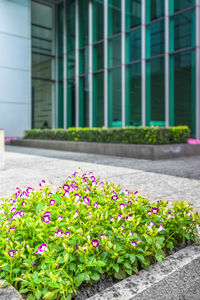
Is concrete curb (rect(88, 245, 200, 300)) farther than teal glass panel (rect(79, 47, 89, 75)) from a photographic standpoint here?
No

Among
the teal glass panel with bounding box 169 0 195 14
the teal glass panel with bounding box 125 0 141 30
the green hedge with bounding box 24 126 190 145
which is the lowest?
the green hedge with bounding box 24 126 190 145

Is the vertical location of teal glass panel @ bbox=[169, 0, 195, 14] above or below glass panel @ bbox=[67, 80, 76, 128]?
above

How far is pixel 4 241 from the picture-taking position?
2.30m

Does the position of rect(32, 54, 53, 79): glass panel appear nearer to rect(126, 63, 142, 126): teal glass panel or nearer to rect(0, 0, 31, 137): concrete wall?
rect(0, 0, 31, 137): concrete wall

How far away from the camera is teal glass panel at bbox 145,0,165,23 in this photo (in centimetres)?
1538

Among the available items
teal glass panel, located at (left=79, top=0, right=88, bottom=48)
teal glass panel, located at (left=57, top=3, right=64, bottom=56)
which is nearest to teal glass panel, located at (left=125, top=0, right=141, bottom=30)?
teal glass panel, located at (left=79, top=0, right=88, bottom=48)

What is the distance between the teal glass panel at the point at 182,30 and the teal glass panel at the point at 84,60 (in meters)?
7.00

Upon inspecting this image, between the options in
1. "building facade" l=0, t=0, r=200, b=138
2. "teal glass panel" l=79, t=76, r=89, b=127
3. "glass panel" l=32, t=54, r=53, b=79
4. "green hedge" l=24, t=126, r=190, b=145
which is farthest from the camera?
"glass panel" l=32, t=54, r=53, b=79

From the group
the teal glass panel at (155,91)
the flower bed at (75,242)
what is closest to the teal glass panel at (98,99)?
the teal glass panel at (155,91)

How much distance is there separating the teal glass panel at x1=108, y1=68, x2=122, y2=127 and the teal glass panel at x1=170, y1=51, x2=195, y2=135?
12.5 ft

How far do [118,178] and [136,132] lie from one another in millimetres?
5083

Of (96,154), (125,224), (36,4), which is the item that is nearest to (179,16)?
(96,154)

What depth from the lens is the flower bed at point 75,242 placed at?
2029 millimetres

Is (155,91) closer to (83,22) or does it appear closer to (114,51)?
(114,51)
